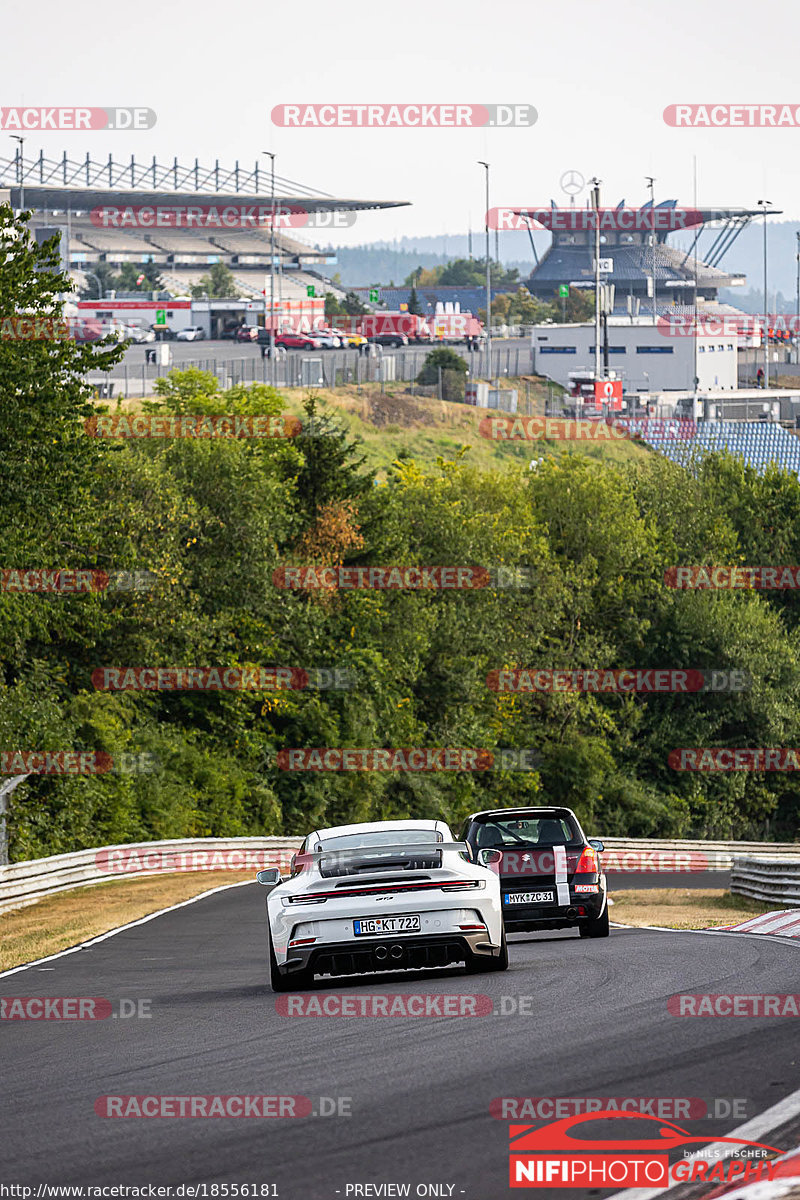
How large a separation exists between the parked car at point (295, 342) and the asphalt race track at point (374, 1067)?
92.0 m

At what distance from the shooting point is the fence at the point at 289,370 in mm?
77562

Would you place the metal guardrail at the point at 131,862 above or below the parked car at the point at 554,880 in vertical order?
below

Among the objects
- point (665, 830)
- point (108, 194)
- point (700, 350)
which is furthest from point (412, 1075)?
point (108, 194)

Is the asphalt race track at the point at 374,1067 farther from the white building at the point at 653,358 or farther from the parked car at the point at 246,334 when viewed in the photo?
the white building at the point at 653,358

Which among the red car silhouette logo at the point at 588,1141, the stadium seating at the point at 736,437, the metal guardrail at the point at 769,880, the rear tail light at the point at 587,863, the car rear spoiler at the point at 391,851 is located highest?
the stadium seating at the point at 736,437

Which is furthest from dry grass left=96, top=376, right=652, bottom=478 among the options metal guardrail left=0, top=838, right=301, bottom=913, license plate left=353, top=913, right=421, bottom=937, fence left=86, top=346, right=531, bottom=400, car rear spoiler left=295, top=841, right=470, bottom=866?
license plate left=353, top=913, right=421, bottom=937

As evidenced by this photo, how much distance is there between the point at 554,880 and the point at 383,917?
488 centimetres

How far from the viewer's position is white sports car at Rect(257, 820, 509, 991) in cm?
1134

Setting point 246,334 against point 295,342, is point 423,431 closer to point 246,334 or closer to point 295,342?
point 295,342

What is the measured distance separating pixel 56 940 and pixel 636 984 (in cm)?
1016

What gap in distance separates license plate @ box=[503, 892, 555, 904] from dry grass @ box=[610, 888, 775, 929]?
4.61 metres

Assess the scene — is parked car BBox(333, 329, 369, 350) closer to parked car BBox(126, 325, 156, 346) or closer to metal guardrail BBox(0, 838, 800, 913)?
parked car BBox(126, 325, 156, 346)

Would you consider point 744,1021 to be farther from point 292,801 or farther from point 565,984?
point 292,801

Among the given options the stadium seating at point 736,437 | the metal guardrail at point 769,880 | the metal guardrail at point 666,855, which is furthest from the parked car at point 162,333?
the metal guardrail at point 769,880
